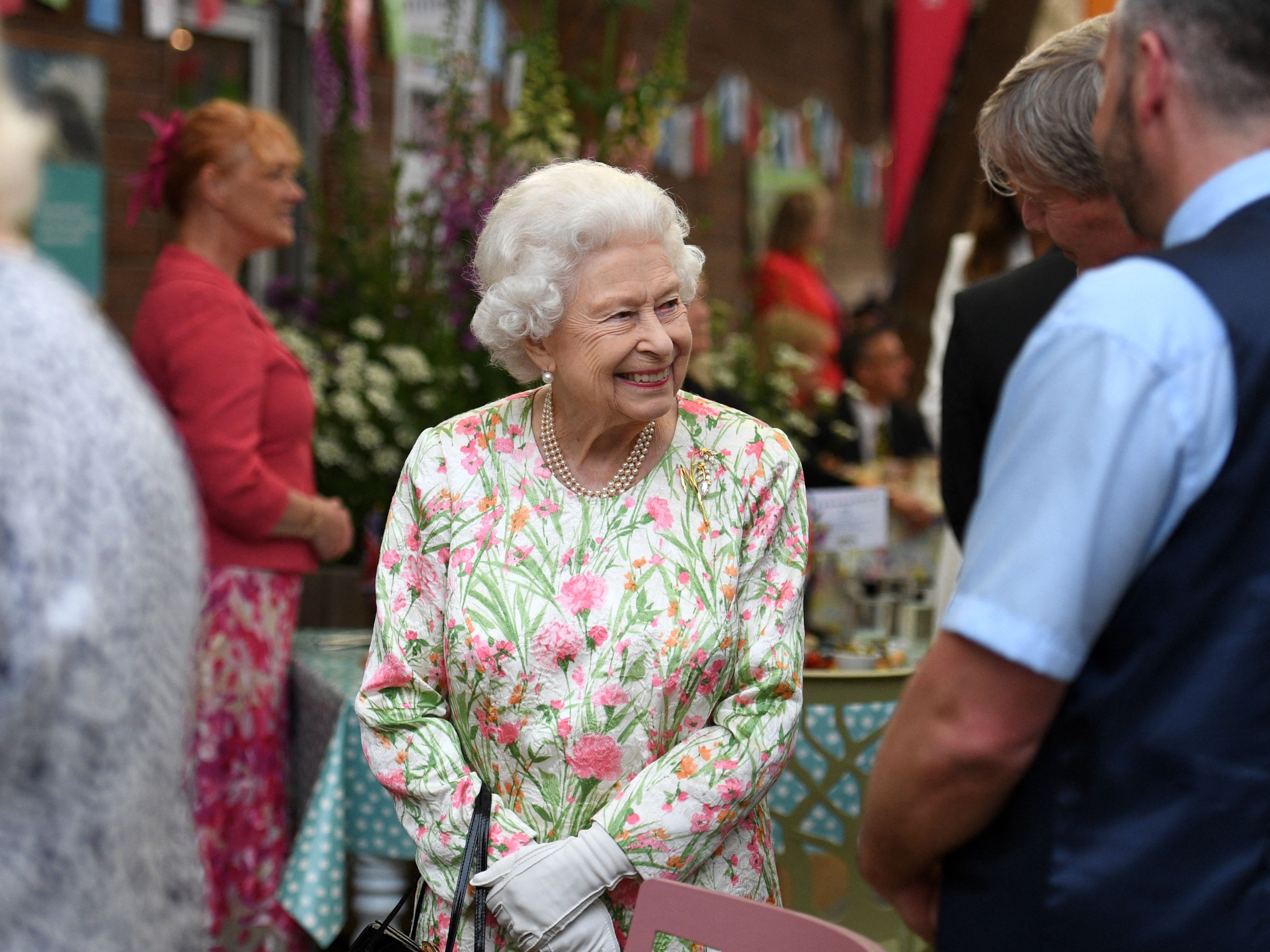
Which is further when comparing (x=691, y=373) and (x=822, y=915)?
(x=691, y=373)

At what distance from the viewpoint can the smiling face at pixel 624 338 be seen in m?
1.93

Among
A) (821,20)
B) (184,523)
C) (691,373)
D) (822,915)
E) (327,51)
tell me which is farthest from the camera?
(821,20)

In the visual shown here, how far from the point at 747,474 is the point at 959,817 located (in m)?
0.85

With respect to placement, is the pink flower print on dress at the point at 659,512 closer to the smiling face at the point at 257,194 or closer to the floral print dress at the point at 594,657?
the floral print dress at the point at 594,657

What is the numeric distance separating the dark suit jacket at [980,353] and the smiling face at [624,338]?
2.04 ft

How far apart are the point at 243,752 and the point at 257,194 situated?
139cm

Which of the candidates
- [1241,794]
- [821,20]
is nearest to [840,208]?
[821,20]

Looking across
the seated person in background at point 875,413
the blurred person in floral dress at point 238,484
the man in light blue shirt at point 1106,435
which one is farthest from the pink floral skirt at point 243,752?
the man in light blue shirt at point 1106,435

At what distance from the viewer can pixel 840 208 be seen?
30.0ft

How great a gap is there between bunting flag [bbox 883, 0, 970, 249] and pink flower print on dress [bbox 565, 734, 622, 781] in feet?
17.8

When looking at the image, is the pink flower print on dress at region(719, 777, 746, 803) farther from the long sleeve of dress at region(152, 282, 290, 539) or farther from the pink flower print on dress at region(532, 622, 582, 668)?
the long sleeve of dress at region(152, 282, 290, 539)

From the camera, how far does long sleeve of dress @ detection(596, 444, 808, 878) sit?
5.85ft

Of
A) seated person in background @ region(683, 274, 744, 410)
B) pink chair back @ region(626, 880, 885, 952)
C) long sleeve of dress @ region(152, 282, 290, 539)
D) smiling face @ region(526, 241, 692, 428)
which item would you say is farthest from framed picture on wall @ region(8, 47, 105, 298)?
pink chair back @ region(626, 880, 885, 952)

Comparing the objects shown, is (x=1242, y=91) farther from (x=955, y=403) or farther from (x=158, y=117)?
(x=158, y=117)
